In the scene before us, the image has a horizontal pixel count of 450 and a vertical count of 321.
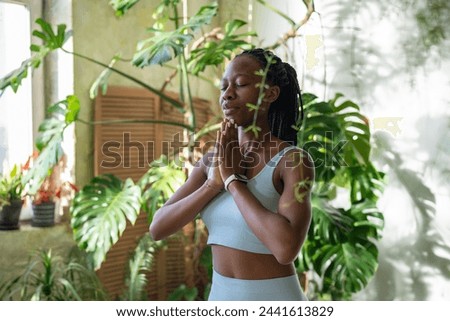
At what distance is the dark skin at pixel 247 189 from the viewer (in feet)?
2.49

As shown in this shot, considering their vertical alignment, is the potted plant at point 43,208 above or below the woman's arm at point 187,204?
below

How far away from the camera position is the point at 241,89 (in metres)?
0.81

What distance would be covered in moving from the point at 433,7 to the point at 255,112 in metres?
1.50

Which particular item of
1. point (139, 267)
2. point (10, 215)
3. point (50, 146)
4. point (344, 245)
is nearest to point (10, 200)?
point (10, 215)

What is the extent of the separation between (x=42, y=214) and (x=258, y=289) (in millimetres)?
1517

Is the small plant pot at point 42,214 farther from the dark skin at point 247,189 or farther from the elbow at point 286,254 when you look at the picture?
the elbow at point 286,254

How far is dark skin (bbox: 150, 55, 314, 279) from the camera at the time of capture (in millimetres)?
760

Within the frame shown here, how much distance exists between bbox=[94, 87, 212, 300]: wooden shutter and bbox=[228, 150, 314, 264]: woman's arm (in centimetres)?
143

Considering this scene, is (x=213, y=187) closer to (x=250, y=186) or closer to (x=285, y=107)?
(x=250, y=186)

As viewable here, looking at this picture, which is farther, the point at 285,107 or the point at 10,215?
the point at 10,215

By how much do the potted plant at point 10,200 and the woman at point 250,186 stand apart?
1368mm

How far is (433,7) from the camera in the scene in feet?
6.64

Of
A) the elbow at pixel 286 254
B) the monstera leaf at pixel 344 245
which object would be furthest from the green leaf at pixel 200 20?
the elbow at pixel 286 254

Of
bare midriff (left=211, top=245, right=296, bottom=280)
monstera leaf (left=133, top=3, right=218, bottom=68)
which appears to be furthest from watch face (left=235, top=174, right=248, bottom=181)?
monstera leaf (left=133, top=3, right=218, bottom=68)
